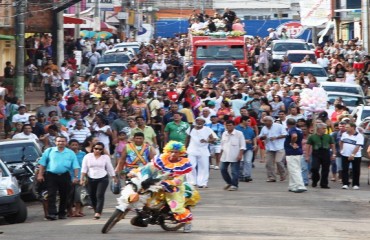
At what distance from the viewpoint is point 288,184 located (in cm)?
2741

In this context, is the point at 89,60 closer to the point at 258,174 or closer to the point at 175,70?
the point at 175,70

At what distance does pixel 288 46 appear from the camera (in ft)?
187

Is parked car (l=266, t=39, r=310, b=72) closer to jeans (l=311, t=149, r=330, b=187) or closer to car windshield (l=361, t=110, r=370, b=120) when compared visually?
car windshield (l=361, t=110, r=370, b=120)

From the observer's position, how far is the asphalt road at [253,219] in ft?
61.0

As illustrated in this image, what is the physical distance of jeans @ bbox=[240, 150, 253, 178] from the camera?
27.3 metres

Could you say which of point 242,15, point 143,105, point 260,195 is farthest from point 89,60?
point 242,15

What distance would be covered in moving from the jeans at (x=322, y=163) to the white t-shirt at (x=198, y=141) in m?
2.49

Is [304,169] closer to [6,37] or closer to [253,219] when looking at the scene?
[253,219]

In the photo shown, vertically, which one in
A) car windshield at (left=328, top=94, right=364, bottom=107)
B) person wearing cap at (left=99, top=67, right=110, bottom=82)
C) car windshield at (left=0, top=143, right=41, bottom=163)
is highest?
person wearing cap at (left=99, top=67, right=110, bottom=82)

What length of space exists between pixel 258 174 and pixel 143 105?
14.6 feet

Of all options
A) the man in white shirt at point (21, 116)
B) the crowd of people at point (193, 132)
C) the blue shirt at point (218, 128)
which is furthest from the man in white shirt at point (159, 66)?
the blue shirt at point (218, 128)

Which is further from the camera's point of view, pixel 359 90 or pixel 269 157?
pixel 359 90

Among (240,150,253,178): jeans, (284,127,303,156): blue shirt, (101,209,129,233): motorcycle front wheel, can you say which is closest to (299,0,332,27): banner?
(240,150,253,178): jeans

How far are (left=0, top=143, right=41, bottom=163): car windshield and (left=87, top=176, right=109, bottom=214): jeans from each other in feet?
14.2
